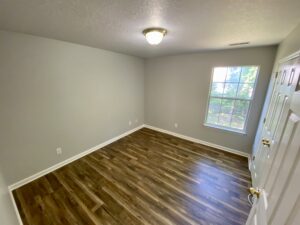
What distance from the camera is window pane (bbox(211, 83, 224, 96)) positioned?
9.92 feet

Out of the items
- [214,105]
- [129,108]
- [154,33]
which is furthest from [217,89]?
[129,108]

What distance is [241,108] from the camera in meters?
2.86

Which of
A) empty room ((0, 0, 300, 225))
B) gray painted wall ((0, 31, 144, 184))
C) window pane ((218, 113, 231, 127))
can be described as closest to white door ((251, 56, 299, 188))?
empty room ((0, 0, 300, 225))

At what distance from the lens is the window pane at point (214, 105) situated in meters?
3.12

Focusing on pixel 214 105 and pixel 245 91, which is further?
pixel 214 105

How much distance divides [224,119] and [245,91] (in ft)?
2.47

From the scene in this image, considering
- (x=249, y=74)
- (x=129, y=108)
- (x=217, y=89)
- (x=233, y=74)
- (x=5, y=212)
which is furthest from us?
(x=129, y=108)

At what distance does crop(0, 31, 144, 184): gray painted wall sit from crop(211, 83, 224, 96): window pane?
90.4 inches

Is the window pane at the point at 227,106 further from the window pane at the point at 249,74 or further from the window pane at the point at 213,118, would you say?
the window pane at the point at 249,74

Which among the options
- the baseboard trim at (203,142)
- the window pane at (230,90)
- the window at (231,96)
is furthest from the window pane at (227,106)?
the baseboard trim at (203,142)

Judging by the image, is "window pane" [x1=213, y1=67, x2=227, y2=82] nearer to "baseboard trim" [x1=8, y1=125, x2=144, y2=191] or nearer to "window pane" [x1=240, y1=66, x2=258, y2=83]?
"window pane" [x1=240, y1=66, x2=258, y2=83]

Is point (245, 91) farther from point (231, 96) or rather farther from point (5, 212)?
point (5, 212)

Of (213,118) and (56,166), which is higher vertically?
(213,118)

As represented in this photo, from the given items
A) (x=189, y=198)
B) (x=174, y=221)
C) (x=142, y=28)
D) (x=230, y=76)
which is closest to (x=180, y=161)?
(x=189, y=198)
